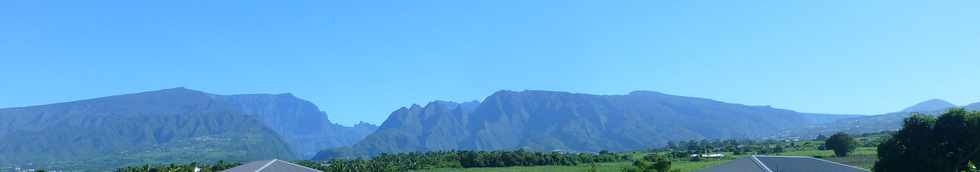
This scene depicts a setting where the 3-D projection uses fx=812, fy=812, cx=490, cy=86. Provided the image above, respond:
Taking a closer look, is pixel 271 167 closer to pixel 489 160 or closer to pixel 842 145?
pixel 489 160

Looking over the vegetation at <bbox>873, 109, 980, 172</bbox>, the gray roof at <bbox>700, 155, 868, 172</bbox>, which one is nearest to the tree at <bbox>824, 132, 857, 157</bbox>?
the gray roof at <bbox>700, 155, 868, 172</bbox>

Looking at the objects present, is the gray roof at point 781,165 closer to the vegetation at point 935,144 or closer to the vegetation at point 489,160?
the vegetation at point 935,144

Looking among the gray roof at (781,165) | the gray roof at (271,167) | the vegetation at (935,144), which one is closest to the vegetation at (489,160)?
the gray roof at (271,167)

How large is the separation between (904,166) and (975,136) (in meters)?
3.37

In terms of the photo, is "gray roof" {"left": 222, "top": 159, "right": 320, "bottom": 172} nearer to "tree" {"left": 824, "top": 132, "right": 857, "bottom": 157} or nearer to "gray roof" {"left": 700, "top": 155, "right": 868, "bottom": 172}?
"gray roof" {"left": 700, "top": 155, "right": 868, "bottom": 172}

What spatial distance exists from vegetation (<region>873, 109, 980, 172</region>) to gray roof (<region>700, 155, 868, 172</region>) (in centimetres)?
381

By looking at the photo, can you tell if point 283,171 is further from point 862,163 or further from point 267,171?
point 862,163

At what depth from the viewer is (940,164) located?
38406mm

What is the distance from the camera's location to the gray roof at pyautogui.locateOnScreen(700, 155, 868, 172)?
44031 millimetres

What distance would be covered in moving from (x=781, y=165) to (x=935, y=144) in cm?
785

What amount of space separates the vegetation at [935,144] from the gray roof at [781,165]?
12.5 ft

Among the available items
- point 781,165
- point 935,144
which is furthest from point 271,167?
point 935,144

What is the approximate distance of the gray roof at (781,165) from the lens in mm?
44031

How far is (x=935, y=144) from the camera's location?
39438 millimetres
